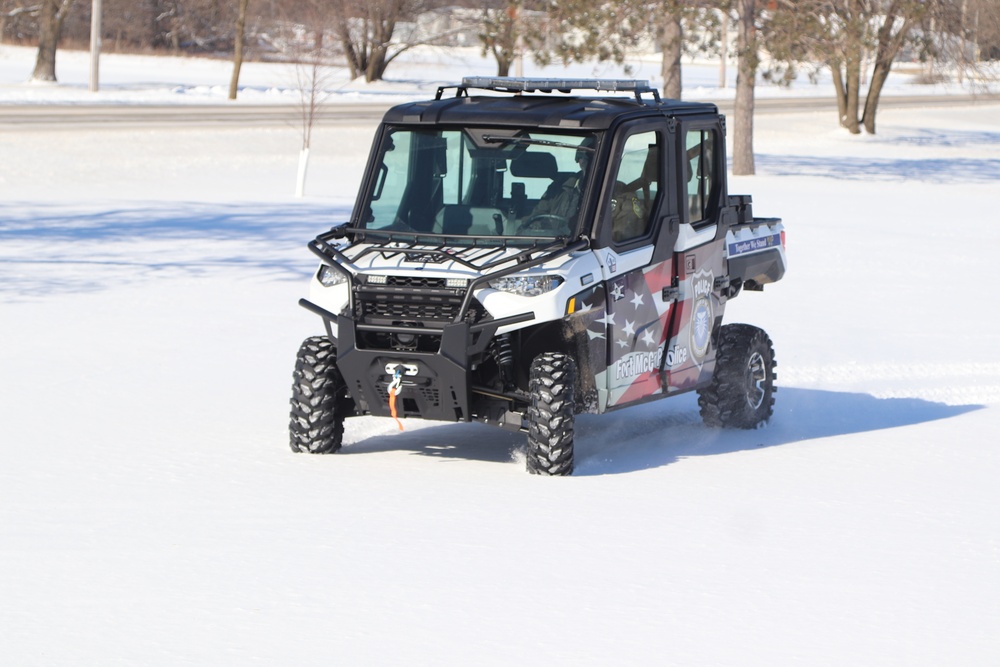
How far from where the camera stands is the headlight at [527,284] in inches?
322

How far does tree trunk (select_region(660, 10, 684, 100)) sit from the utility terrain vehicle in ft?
70.6

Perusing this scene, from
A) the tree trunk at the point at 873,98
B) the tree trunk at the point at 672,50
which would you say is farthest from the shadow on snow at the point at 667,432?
the tree trunk at the point at 873,98

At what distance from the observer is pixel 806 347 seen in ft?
44.3

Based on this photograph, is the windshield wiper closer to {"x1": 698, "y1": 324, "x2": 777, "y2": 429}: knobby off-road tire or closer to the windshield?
the windshield

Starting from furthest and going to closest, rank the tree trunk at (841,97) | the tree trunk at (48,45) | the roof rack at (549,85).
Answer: the tree trunk at (48,45) < the tree trunk at (841,97) < the roof rack at (549,85)

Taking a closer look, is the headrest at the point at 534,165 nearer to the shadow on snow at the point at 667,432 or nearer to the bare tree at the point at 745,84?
the shadow on snow at the point at 667,432

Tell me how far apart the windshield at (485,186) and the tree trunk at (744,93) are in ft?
76.5

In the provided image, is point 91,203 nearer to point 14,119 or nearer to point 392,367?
point 14,119

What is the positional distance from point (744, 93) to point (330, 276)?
1055 inches

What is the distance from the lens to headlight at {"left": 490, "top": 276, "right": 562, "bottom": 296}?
8188mm

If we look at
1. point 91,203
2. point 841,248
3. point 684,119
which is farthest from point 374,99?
point 684,119

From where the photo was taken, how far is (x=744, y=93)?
34.2 metres

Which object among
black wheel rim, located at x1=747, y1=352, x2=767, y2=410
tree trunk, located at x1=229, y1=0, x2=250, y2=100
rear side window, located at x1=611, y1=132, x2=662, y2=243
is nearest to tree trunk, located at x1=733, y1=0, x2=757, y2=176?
black wheel rim, located at x1=747, y1=352, x2=767, y2=410

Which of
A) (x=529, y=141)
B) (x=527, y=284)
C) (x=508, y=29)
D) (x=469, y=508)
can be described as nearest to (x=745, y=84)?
(x=508, y=29)
